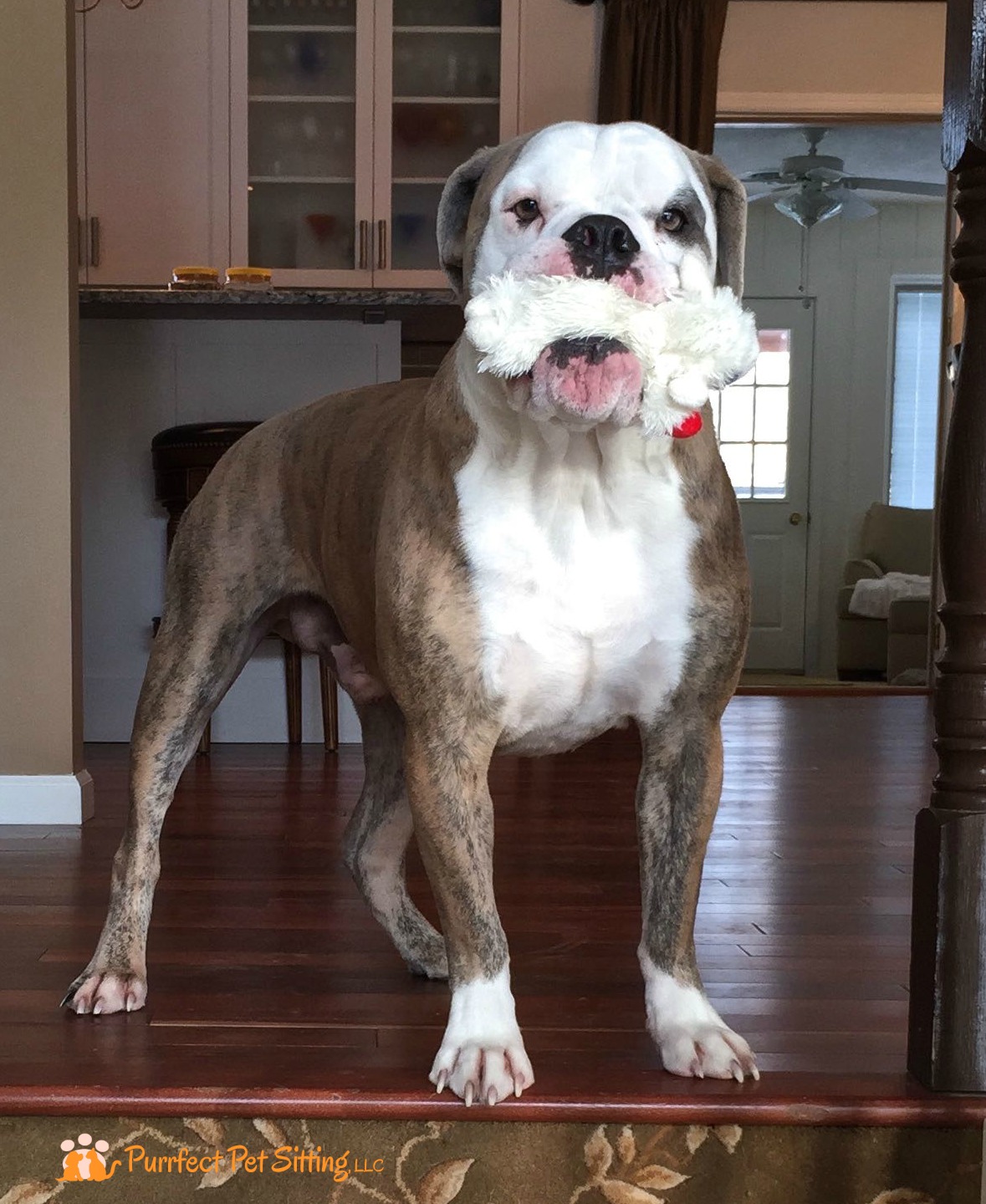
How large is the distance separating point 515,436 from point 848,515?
8.18 metres

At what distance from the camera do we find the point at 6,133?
3111mm

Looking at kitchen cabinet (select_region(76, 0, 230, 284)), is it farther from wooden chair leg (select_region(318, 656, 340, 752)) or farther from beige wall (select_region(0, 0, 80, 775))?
beige wall (select_region(0, 0, 80, 775))

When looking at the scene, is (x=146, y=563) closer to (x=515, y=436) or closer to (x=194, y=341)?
(x=194, y=341)

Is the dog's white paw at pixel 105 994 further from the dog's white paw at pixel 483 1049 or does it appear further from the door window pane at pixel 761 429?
the door window pane at pixel 761 429

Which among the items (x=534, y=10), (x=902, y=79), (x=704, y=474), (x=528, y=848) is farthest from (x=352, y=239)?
(x=704, y=474)

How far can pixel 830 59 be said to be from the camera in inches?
234

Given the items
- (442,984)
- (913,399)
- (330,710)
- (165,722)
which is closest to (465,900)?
(442,984)

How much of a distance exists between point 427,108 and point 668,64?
952 millimetres

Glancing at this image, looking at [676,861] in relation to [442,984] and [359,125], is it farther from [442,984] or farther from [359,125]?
[359,125]

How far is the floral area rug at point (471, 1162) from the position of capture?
156 centimetres

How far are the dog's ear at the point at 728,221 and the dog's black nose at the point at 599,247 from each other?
0.24 metres

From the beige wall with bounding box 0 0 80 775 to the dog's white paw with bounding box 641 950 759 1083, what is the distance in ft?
6.21

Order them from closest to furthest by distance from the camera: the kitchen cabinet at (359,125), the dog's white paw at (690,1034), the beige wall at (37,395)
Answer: the dog's white paw at (690,1034) < the beige wall at (37,395) < the kitchen cabinet at (359,125)

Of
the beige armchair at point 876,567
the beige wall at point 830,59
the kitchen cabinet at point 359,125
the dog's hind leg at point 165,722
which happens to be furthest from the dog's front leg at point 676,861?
the beige armchair at point 876,567
